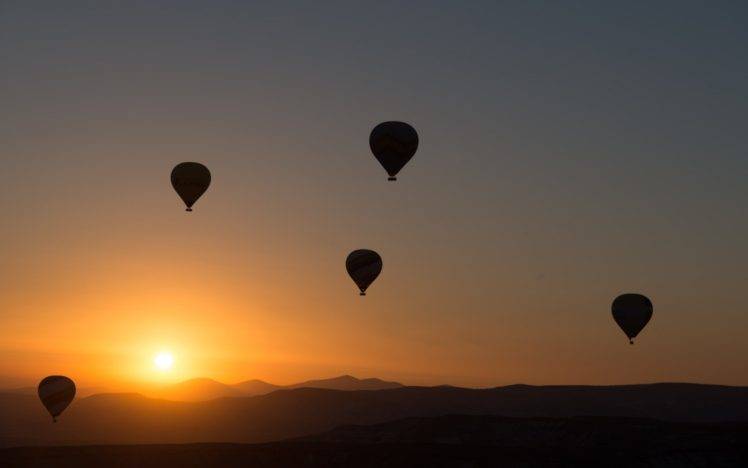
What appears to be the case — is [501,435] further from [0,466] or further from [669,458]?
[0,466]

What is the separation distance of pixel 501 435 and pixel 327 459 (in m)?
22.3

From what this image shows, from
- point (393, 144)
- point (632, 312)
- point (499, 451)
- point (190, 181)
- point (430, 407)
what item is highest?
point (430, 407)

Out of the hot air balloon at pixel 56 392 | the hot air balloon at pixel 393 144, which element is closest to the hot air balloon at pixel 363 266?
the hot air balloon at pixel 393 144

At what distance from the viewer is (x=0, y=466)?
278 ft

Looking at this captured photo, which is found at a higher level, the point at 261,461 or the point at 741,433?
the point at 261,461

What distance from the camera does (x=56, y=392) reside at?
73.5m

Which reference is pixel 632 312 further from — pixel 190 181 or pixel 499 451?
pixel 190 181

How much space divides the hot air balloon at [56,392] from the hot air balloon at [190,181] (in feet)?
65.4

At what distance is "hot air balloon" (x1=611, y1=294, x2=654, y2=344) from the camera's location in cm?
6406

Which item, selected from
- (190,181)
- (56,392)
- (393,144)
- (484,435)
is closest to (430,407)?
(484,435)

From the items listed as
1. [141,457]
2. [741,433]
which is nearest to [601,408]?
[741,433]

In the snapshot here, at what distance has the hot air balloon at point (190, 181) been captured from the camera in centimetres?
6378

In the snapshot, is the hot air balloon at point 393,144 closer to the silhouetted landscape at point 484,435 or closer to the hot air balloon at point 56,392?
the silhouetted landscape at point 484,435

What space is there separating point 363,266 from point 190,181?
12467 millimetres
